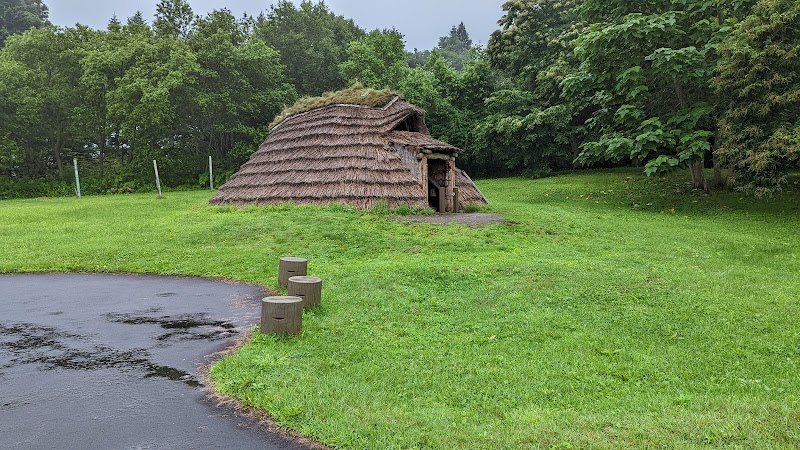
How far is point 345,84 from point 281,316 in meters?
40.0

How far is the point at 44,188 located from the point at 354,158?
23.8 meters

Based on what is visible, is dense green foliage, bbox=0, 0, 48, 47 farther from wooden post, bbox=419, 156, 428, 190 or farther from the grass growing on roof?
wooden post, bbox=419, 156, 428, 190

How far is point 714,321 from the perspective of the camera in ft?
23.6

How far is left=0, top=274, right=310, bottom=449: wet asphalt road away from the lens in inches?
174

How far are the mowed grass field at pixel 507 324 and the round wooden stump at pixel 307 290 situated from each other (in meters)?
0.19

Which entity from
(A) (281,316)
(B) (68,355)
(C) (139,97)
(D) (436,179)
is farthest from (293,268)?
(C) (139,97)

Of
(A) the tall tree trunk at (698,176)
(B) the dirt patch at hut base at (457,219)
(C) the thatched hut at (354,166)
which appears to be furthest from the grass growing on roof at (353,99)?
(A) the tall tree trunk at (698,176)

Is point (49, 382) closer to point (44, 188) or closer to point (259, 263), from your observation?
point (259, 263)

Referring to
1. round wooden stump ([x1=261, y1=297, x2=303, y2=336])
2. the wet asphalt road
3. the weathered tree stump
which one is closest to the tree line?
the weathered tree stump

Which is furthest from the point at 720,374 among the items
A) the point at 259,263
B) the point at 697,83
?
the point at 697,83

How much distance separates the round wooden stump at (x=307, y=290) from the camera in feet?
25.7

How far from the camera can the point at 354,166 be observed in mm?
18422

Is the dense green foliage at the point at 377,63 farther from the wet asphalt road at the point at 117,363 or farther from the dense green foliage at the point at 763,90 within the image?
the wet asphalt road at the point at 117,363

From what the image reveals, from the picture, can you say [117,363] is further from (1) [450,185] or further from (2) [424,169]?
(1) [450,185]
